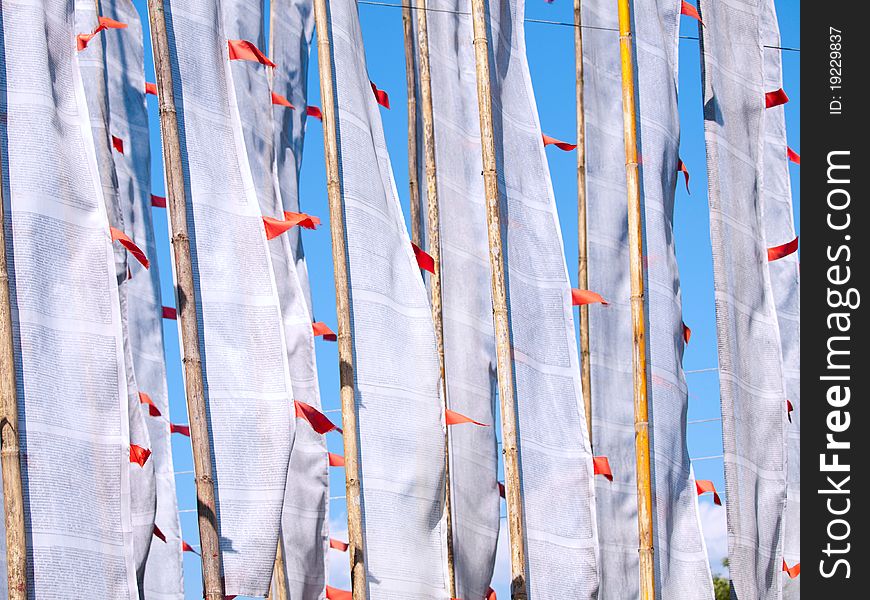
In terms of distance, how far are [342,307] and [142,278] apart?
2681mm

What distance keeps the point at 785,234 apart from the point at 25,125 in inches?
247

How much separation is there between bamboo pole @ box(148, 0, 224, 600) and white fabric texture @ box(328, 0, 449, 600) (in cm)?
119

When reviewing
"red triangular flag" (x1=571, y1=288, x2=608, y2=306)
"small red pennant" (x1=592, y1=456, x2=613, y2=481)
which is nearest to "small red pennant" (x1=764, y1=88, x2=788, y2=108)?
"red triangular flag" (x1=571, y1=288, x2=608, y2=306)

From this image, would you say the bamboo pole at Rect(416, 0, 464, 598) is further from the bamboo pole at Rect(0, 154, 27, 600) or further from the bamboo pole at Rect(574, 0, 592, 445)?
the bamboo pole at Rect(0, 154, 27, 600)

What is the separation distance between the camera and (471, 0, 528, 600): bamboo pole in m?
7.82

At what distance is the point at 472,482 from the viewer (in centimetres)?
822

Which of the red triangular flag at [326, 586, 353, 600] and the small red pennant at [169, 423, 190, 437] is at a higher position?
the small red pennant at [169, 423, 190, 437]

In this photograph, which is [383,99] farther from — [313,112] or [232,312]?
[232,312]

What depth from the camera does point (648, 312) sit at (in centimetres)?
871

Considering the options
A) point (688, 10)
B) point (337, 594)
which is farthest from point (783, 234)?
point (337, 594)

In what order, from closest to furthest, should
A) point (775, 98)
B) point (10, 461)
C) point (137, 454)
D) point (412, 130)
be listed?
point (10, 461) → point (137, 454) → point (775, 98) → point (412, 130)

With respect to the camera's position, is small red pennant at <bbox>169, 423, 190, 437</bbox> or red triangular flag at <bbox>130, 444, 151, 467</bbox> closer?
red triangular flag at <bbox>130, 444, 151, 467</bbox>

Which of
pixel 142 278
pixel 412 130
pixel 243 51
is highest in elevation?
pixel 243 51
